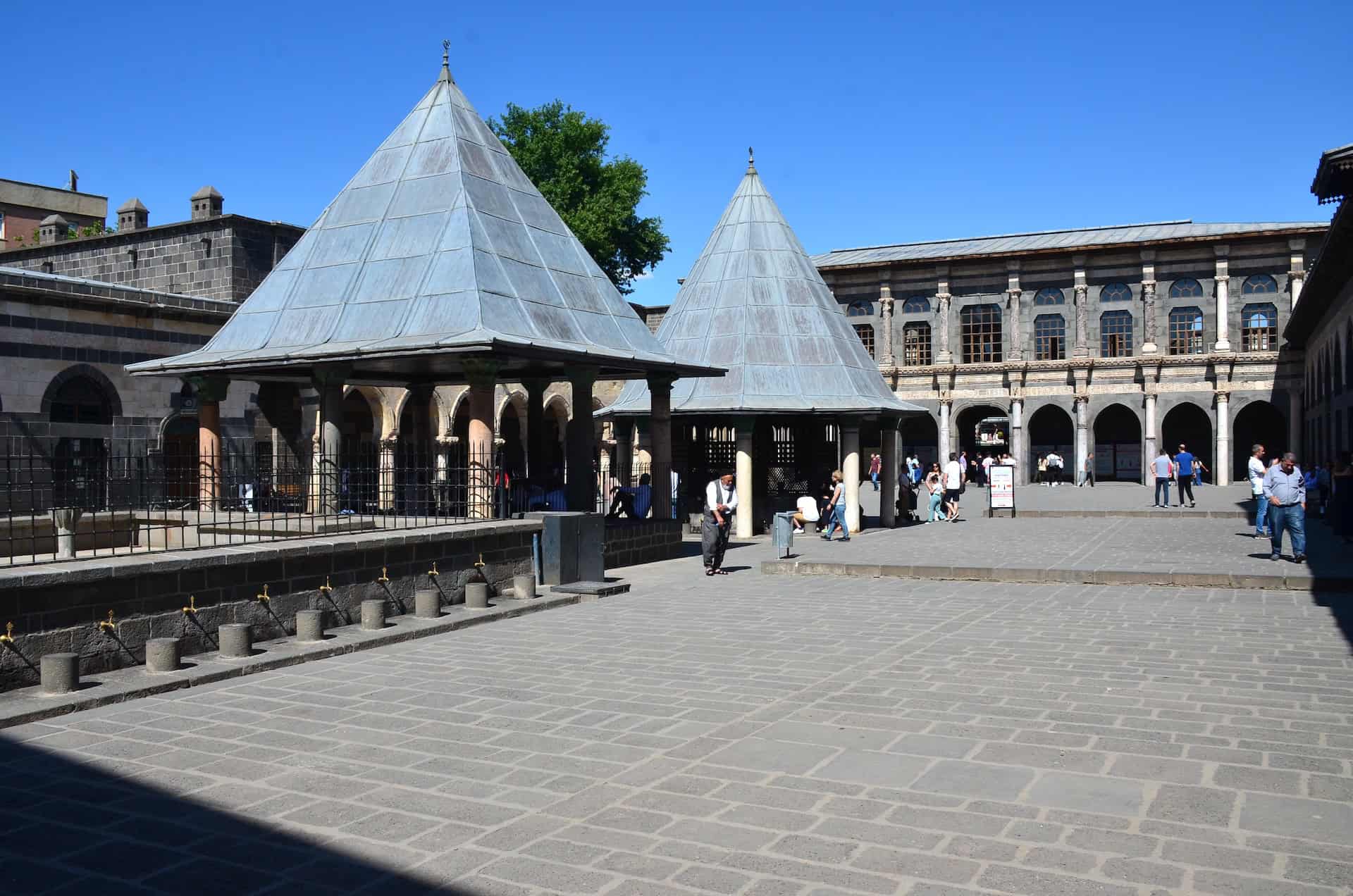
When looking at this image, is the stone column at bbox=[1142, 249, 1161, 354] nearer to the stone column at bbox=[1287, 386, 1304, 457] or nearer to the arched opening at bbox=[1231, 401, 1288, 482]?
the arched opening at bbox=[1231, 401, 1288, 482]

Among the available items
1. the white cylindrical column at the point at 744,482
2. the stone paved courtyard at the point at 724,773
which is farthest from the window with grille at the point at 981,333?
the stone paved courtyard at the point at 724,773

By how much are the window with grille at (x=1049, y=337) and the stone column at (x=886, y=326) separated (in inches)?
260

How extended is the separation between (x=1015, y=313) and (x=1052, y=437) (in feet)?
24.1

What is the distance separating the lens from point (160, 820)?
5094mm

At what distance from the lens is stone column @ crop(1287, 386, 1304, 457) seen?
1871 inches

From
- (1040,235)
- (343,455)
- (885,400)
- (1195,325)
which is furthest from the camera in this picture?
(1040,235)

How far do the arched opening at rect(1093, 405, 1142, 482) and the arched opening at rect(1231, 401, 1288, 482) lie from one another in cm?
424

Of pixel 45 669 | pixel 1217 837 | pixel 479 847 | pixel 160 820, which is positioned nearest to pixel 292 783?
pixel 160 820

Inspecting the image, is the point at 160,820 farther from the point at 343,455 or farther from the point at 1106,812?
the point at 343,455

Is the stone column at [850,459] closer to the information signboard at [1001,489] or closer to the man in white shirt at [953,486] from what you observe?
the man in white shirt at [953,486]

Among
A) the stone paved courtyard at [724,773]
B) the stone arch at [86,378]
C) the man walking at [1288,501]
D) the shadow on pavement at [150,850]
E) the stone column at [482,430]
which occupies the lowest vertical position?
the shadow on pavement at [150,850]

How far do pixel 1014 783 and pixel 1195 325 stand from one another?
163ft

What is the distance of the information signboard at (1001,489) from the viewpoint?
2686 centimetres

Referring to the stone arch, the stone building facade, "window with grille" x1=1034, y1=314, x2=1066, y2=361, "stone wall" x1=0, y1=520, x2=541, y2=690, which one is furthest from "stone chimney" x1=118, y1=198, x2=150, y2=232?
"window with grille" x1=1034, y1=314, x2=1066, y2=361
